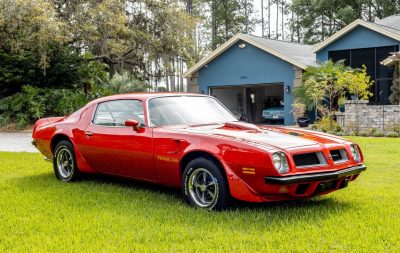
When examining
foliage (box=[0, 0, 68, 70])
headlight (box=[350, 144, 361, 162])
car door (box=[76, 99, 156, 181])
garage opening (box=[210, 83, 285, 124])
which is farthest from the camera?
garage opening (box=[210, 83, 285, 124])

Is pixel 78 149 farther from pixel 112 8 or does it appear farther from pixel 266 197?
pixel 112 8

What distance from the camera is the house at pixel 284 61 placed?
2383 centimetres

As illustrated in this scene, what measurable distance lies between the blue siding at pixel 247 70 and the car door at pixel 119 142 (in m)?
19.4

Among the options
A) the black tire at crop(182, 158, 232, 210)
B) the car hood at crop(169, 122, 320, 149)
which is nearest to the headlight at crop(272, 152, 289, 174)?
the car hood at crop(169, 122, 320, 149)

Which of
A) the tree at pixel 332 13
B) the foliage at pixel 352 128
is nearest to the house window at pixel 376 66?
the foliage at pixel 352 128

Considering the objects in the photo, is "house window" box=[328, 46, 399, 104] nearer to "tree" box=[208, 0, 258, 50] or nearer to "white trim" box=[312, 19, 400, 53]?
"white trim" box=[312, 19, 400, 53]

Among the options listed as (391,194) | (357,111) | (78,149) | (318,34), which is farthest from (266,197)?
(318,34)

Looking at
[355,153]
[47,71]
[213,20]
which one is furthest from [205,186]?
[213,20]

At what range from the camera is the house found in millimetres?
23828

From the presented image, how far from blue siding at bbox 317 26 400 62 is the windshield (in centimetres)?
1936

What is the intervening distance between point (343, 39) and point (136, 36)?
1096cm

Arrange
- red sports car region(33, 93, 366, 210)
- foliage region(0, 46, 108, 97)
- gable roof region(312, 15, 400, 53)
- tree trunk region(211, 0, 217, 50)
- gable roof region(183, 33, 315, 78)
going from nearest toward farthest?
red sports car region(33, 93, 366, 210), foliage region(0, 46, 108, 97), gable roof region(312, 15, 400, 53), gable roof region(183, 33, 315, 78), tree trunk region(211, 0, 217, 50)

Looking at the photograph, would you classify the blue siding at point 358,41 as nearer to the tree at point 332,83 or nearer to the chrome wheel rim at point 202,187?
the tree at point 332,83

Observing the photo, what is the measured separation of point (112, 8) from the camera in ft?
75.3
